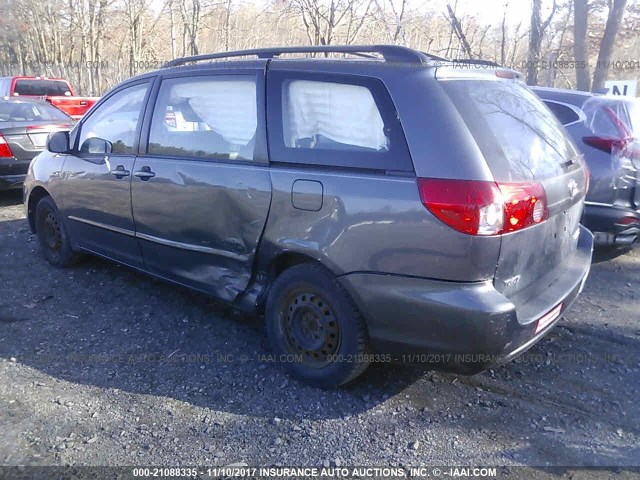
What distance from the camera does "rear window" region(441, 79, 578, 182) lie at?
2641 mm

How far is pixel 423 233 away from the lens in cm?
258

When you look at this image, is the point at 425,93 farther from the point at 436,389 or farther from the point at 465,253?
the point at 436,389

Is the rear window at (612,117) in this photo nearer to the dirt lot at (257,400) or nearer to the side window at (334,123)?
the dirt lot at (257,400)

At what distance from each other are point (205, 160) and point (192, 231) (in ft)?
1.56

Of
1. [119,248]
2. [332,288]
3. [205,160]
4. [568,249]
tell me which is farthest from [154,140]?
[568,249]

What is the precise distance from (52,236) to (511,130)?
168 inches

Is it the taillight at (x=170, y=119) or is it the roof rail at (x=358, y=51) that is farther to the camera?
the taillight at (x=170, y=119)

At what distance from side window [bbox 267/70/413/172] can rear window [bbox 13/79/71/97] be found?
41.9 ft

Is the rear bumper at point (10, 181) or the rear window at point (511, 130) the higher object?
the rear window at point (511, 130)

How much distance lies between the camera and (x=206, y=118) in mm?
3621

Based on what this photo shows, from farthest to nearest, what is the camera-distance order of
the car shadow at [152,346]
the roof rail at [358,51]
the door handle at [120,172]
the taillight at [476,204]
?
the door handle at [120,172] < the car shadow at [152,346] < the roof rail at [358,51] < the taillight at [476,204]

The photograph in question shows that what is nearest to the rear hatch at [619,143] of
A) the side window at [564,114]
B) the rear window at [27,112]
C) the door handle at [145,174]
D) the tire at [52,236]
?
the side window at [564,114]

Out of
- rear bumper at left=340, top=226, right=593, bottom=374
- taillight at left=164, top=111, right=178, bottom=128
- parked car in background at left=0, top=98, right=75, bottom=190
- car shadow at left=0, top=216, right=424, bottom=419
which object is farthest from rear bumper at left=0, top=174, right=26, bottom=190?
rear bumper at left=340, top=226, right=593, bottom=374

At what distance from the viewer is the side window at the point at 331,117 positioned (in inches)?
112
